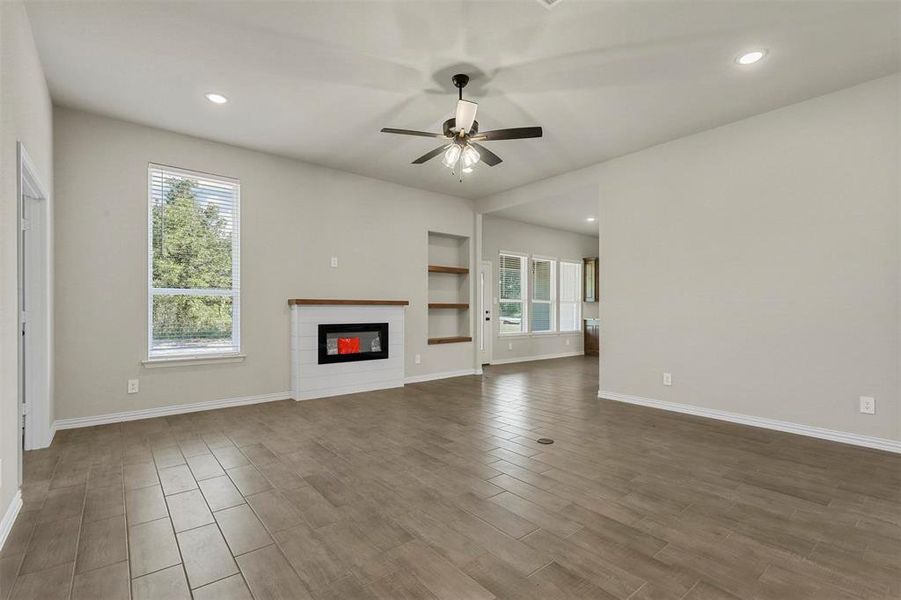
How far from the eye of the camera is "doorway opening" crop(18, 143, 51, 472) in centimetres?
315

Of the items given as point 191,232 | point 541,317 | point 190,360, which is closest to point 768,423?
point 541,317

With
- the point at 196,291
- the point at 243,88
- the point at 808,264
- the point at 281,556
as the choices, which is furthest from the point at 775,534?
the point at 196,291

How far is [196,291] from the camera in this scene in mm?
4430

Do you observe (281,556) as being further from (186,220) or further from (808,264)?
(808,264)

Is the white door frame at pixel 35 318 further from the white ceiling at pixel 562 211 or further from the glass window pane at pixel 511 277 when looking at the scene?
the glass window pane at pixel 511 277

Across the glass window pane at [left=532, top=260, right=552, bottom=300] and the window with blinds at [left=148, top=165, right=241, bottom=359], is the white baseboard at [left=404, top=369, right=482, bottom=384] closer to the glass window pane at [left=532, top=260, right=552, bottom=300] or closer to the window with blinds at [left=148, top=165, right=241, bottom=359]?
the window with blinds at [left=148, top=165, right=241, bottom=359]

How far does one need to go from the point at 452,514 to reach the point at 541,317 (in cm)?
726

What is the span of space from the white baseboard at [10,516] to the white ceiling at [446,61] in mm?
2819

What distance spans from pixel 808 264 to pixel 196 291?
5.83 metres

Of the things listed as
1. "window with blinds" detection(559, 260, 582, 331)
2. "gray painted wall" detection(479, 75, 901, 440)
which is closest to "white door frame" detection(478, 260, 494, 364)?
"window with blinds" detection(559, 260, 582, 331)

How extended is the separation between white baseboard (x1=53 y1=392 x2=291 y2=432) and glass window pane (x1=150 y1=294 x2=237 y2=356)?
549 millimetres

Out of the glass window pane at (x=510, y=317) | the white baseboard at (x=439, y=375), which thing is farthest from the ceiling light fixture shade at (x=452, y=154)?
the glass window pane at (x=510, y=317)

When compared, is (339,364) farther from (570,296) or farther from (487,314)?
(570,296)

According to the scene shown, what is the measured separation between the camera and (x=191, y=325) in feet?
14.5
